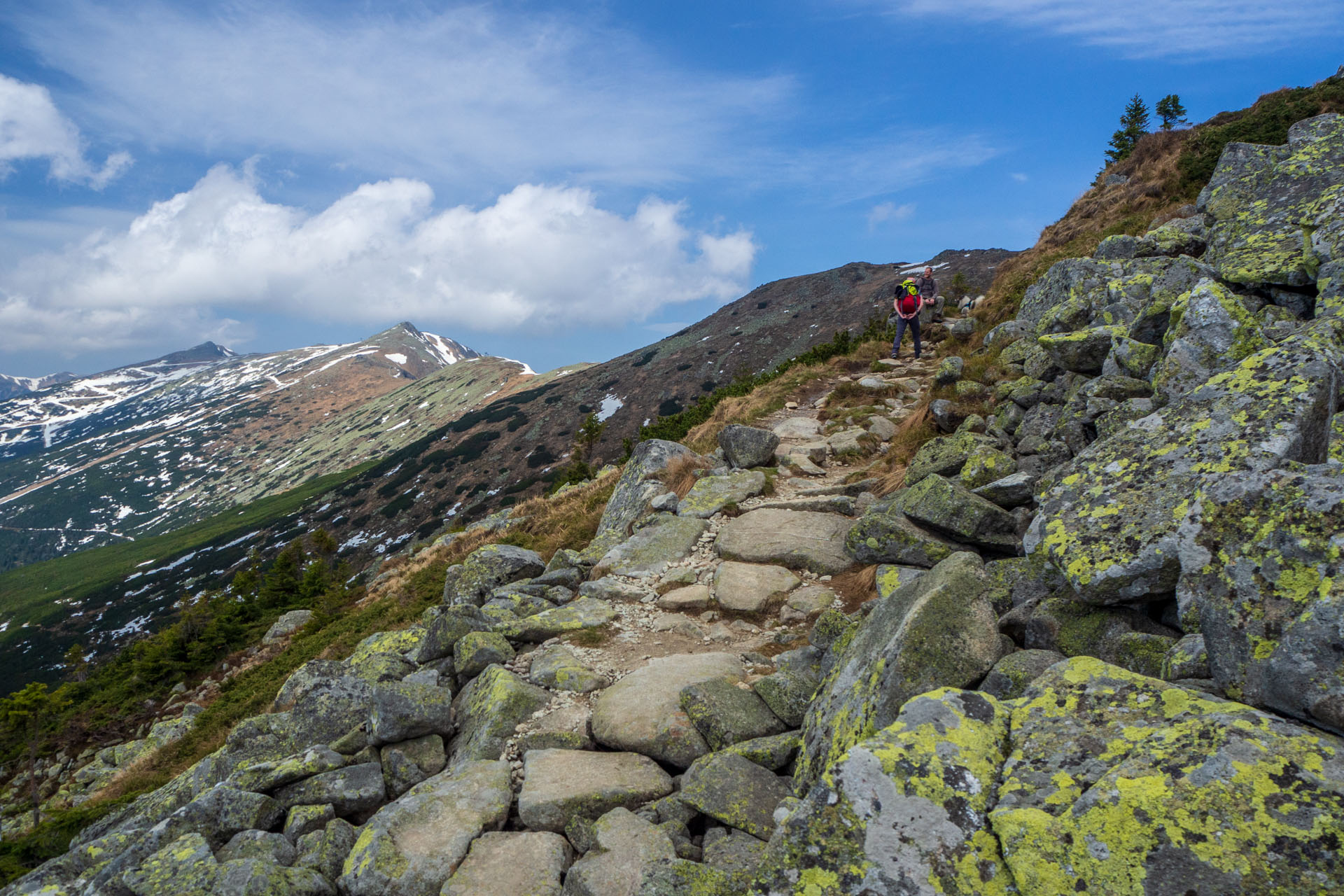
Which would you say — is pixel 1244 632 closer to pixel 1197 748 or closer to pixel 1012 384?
pixel 1197 748

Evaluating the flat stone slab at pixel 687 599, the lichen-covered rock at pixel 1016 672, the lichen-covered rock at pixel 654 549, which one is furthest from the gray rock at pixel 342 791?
the lichen-covered rock at pixel 1016 672

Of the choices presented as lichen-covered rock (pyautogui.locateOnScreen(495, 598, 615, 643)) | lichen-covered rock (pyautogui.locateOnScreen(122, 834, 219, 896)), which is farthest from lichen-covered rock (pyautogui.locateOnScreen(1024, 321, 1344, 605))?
lichen-covered rock (pyautogui.locateOnScreen(122, 834, 219, 896))

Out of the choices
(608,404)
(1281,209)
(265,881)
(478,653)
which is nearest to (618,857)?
(265,881)

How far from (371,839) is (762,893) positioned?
4528 millimetres

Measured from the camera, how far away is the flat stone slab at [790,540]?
36.8 ft

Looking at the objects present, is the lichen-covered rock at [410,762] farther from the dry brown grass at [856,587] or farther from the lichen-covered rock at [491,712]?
the dry brown grass at [856,587]

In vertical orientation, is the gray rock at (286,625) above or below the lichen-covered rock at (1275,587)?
below

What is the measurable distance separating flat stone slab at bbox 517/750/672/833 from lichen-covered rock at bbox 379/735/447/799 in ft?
6.23

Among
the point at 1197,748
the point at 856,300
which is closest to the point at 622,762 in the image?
the point at 1197,748

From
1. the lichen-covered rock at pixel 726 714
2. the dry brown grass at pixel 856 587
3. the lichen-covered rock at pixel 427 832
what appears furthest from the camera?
the dry brown grass at pixel 856 587

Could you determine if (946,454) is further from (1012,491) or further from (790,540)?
(790,540)

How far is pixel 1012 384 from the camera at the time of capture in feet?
41.3

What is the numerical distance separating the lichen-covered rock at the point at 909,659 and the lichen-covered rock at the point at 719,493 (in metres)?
8.78

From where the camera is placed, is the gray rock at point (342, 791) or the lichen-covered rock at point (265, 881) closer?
the lichen-covered rock at point (265, 881)
